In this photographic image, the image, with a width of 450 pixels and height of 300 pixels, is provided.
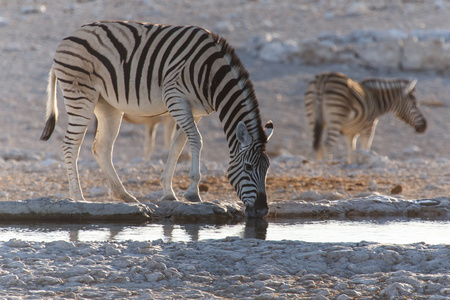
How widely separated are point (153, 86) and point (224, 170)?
383 cm

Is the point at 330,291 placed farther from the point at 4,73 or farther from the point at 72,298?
the point at 4,73

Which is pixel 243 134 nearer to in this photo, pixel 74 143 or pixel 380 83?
pixel 74 143

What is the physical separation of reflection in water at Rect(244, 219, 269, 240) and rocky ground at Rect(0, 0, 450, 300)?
1.95 ft

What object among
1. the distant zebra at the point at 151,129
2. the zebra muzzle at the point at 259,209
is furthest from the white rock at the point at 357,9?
the zebra muzzle at the point at 259,209

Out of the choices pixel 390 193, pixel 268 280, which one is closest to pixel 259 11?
pixel 390 193

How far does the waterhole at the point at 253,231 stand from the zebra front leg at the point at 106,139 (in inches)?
65.5

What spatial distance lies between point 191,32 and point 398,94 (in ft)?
30.5

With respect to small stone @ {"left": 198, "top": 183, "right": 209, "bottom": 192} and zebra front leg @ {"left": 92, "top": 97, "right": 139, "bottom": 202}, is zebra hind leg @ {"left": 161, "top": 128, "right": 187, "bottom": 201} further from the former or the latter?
small stone @ {"left": 198, "top": 183, "right": 209, "bottom": 192}

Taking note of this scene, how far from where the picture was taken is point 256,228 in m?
6.16

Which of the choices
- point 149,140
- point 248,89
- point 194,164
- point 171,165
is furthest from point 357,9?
point 194,164

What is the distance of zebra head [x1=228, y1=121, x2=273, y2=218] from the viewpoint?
6594 mm

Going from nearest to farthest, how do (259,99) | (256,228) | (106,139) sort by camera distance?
1. (256,228)
2. (106,139)
3. (259,99)

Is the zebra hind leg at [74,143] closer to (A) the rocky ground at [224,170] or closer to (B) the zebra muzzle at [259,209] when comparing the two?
(A) the rocky ground at [224,170]

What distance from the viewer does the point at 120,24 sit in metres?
7.89
